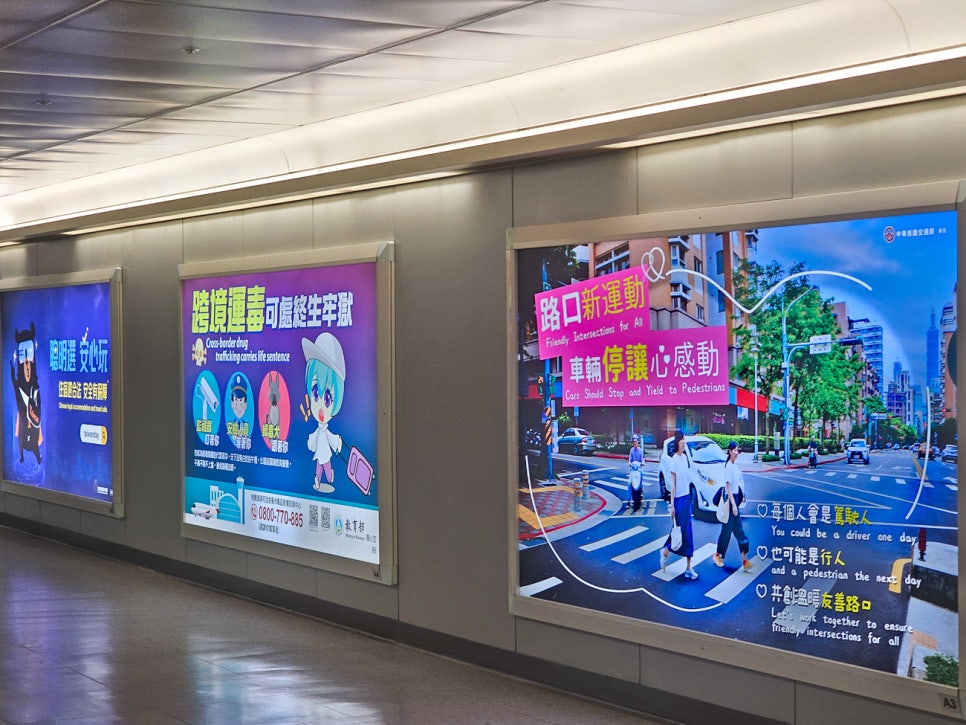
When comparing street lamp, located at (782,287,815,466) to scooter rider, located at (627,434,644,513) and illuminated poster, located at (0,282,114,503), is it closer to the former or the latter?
scooter rider, located at (627,434,644,513)

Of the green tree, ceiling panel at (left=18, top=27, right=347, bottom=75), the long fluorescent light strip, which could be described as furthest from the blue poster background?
the green tree

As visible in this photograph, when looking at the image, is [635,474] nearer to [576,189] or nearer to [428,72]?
[576,189]

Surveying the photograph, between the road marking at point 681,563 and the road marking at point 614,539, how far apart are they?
0.85ft

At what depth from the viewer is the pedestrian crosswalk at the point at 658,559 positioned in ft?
18.7

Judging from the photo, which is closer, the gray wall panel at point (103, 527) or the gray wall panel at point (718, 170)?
the gray wall panel at point (718, 170)

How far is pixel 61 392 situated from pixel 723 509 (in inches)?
349

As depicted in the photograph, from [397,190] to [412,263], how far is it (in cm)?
57

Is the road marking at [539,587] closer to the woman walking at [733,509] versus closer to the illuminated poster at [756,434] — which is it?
the illuminated poster at [756,434]

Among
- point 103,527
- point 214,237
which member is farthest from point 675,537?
point 103,527

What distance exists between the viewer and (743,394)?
18.6 ft

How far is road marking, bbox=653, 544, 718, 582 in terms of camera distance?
5.84 m

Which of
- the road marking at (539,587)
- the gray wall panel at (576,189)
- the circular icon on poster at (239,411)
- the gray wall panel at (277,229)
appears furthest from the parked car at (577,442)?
the circular icon on poster at (239,411)

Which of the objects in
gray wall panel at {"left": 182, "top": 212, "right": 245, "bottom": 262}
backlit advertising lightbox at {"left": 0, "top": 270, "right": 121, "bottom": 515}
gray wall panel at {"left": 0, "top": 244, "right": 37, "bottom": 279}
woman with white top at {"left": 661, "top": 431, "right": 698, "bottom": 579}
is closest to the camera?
woman with white top at {"left": 661, "top": 431, "right": 698, "bottom": 579}

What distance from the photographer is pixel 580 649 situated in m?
6.59
